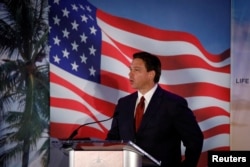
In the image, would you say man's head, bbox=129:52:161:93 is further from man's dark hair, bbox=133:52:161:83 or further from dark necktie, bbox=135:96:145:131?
dark necktie, bbox=135:96:145:131

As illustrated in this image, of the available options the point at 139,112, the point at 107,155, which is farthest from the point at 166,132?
the point at 107,155

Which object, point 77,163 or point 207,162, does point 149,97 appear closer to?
point 207,162

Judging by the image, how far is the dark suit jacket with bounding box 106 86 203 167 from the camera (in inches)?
149

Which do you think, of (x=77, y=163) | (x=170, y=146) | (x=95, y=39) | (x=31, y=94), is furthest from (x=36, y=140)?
(x=77, y=163)

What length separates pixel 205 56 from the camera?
4.50 metres

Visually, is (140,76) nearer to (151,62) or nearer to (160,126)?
(151,62)

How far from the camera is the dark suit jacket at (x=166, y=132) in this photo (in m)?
3.79

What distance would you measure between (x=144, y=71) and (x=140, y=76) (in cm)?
6

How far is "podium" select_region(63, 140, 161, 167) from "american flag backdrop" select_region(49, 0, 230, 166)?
2151 mm

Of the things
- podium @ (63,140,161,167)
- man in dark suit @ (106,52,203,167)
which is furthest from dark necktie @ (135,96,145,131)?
podium @ (63,140,161,167)

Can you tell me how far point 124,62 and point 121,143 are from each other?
2.25 metres

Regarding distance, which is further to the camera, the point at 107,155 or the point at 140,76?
the point at 140,76

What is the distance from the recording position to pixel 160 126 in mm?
3812

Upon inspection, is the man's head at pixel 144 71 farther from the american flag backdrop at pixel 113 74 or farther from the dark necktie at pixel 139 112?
the american flag backdrop at pixel 113 74
